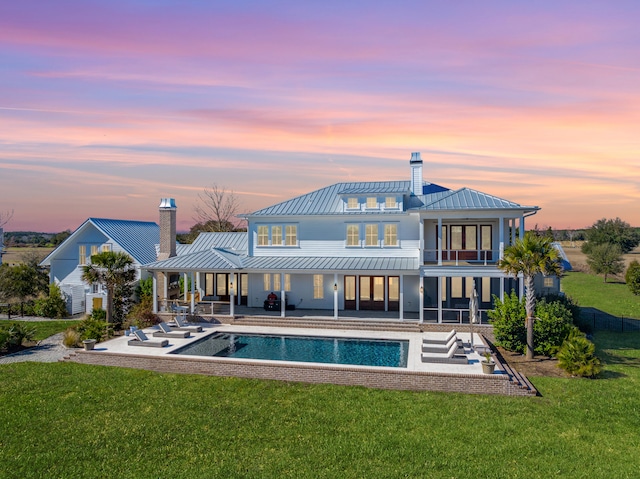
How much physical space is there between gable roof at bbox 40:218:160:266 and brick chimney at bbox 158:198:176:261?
144 inches

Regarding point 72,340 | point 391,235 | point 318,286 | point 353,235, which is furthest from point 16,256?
point 391,235

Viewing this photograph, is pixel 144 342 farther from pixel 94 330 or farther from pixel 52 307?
pixel 52 307

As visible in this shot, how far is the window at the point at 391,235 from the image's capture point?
2675 centimetres

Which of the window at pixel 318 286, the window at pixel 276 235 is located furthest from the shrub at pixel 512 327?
the window at pixel 276 235

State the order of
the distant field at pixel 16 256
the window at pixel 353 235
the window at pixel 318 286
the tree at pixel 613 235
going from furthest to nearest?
the tree at pixel 613 235, the distant field at pixel 16 256, the window at pixel 318 286, the window at pixel 353 235

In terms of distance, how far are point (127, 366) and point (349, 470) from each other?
11.8m

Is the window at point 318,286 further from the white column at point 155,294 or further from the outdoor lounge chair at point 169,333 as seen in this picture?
the white column at point 155,294

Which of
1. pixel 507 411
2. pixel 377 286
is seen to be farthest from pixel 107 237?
pixel 507 411

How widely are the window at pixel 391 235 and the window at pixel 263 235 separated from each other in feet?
24.1

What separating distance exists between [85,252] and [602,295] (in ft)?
140

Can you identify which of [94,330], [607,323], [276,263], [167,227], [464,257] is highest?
[167,227]

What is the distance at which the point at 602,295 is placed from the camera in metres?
40.6

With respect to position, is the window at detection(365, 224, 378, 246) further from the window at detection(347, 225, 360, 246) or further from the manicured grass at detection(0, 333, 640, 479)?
the manicured grass at detection(0, 333, 640, 479)

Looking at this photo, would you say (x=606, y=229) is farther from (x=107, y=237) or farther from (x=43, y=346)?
(x=43, y=346)
